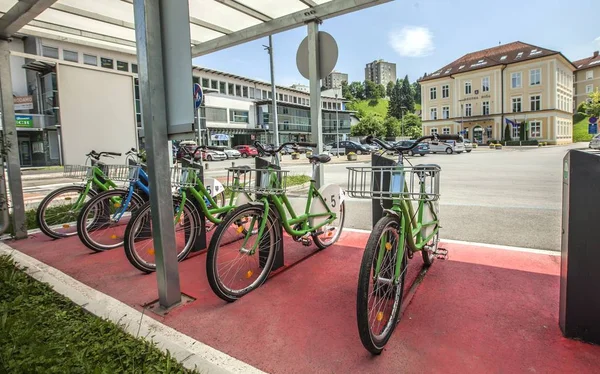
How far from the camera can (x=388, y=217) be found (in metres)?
2.42

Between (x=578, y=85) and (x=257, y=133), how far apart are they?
65.1 m

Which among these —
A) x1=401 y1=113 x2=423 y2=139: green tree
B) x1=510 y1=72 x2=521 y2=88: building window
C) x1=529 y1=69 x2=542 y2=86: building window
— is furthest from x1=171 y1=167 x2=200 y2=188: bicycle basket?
x1=401 y1=113 x2=423 y2=139: green tree

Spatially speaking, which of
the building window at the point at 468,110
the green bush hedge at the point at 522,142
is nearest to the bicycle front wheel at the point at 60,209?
the green bush hedge at the point at 522,142

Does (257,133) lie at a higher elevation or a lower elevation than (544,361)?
higher

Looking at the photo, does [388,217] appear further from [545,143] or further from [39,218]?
[545,143]

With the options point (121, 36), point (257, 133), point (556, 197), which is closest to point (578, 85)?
point (257, 133)

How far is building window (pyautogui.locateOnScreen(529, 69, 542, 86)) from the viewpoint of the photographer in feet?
157

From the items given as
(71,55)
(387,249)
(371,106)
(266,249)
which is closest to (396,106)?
(371,106)

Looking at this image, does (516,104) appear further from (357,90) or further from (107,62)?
(357,90)

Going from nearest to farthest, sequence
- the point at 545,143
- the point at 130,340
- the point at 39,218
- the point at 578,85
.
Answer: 1. the point at 130,340
2. the point at 39,218
3. the point at 545,143
4. the point at 578,85

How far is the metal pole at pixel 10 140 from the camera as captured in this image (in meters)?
4.80

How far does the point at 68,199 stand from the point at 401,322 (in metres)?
4.75

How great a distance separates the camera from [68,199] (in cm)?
503

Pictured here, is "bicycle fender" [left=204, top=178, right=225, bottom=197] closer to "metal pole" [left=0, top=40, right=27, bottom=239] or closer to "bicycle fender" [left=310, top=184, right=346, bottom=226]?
"bicycle fender" [left=310, top=184, right=346, bottom=226]
